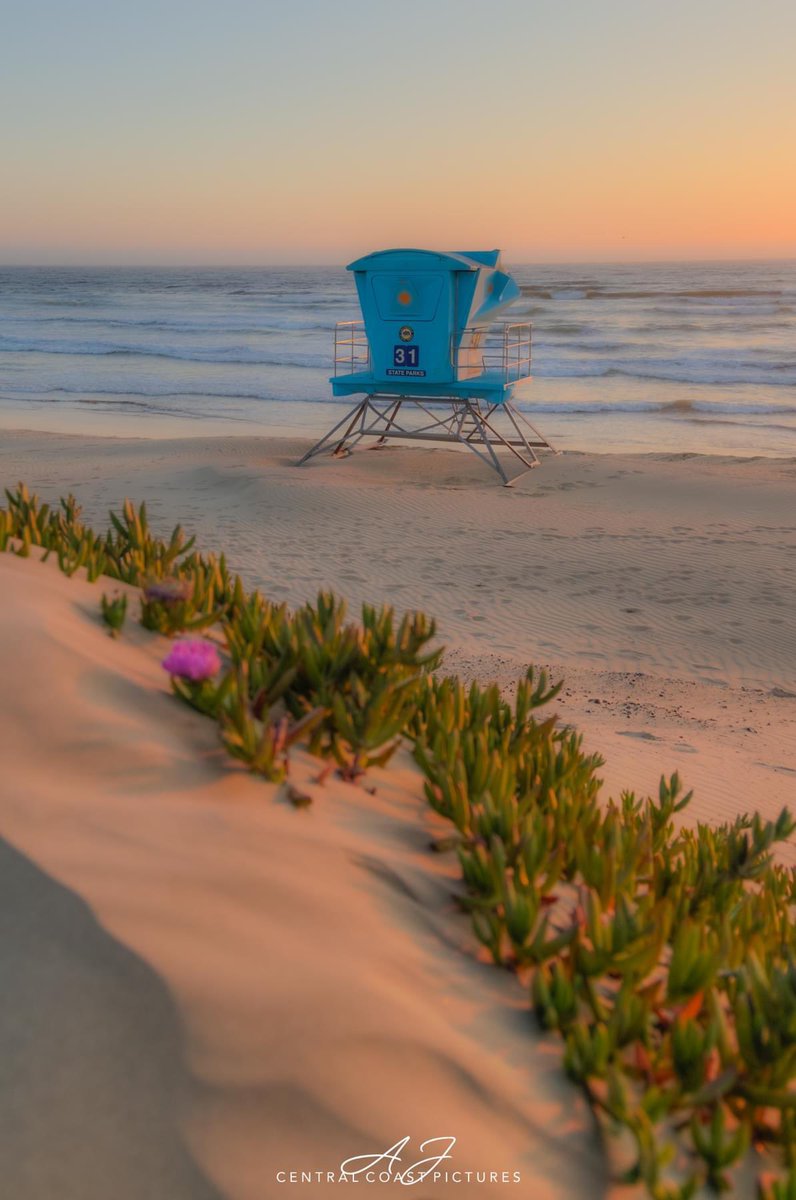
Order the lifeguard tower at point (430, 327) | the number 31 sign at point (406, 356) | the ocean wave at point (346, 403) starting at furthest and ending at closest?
the ocean wave at point (346, 403) < the number 31 sign at point (406, 356) < the lifeguard tower at point (430, 327)

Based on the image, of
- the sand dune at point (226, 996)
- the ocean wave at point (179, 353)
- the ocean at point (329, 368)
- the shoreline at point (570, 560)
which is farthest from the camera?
the ocean wave at point (179, 353)

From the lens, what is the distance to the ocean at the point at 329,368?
2167cm

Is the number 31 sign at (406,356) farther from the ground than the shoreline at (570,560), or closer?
farther from the ground

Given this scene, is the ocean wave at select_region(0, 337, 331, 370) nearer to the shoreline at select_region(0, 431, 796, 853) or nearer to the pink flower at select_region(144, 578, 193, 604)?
the shoreline at select_region(0, 431, 796, 853)

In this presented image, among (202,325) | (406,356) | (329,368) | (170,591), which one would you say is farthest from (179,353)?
(170,591)

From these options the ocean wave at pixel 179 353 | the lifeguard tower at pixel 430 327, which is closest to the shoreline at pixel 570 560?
the lifeguard tower at pixel 430 327

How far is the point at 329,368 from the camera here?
29797mm

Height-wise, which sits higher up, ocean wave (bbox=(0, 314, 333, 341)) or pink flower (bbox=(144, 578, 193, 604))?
ocean wave (bbox=(0, 314, 333, 341))

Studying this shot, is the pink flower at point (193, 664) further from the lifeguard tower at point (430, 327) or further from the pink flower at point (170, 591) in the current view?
the lifeguard tower at point (430, 327)

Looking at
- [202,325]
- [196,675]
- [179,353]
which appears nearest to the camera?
[196,675]

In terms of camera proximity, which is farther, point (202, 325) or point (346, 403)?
point (202, 325)

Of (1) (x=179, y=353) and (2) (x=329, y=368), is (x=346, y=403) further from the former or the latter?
(1) (x=179, y=353)

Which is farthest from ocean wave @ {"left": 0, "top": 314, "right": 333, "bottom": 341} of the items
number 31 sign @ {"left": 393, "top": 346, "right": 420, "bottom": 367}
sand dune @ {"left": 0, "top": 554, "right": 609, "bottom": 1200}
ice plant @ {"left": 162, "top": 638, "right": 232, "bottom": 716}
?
sand dune @ {"left": 0, "top": 554, "right": 609, "bottom": 1200}

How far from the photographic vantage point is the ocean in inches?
853
